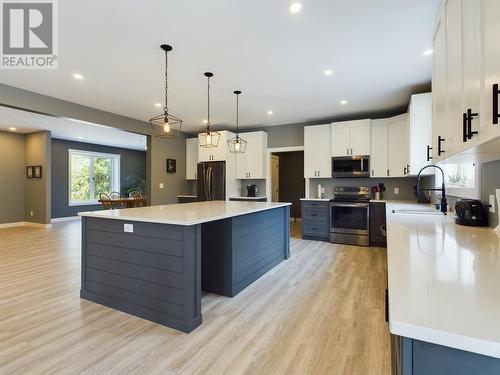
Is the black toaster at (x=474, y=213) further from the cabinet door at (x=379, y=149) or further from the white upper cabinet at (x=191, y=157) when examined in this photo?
the white upper cabinet at (x=191, y=157)

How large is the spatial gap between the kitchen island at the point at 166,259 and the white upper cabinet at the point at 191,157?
4.08 m

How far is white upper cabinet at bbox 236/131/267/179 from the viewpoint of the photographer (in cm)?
615

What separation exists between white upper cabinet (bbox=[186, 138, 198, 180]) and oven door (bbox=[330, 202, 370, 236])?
368 centimetres

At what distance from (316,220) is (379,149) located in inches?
71.8

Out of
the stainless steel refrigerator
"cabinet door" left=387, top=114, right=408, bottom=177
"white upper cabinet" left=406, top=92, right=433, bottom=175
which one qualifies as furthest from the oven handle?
the stainless steel refrigerator

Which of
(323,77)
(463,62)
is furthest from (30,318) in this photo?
(323,77)

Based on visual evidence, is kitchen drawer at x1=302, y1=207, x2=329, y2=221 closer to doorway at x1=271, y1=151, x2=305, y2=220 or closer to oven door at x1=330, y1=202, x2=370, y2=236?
oven door at x1=330, y1=202, x2=370, y2=236

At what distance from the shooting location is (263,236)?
3443 mm

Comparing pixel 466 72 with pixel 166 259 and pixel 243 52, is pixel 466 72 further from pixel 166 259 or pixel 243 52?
pixel 166 259

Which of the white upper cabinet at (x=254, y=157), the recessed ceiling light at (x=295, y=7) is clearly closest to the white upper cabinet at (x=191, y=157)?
the white upper cabinet at (x=254, y=157)

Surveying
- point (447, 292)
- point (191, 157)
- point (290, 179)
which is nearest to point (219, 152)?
point (191, 157)

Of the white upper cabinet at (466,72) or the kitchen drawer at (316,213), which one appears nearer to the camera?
the white upper cabinet at (466,72)

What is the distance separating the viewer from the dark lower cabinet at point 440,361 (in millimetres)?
581

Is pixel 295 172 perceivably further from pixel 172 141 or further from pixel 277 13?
pixel 277 13
